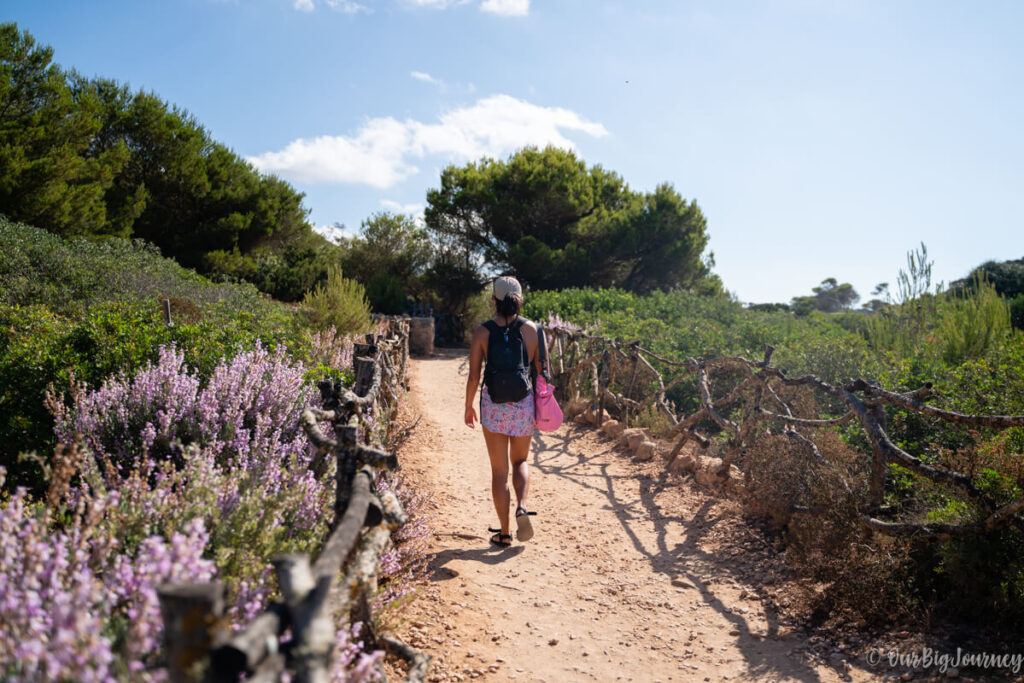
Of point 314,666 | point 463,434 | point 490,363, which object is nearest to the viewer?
point 314,666

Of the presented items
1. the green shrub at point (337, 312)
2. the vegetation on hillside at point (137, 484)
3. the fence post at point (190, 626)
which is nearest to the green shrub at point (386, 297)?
the green shrub at point (337, 312)

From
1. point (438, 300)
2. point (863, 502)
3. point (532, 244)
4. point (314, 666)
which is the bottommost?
point (863, 502)

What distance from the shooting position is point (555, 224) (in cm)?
2620

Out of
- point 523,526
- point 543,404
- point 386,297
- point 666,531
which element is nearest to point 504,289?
point 543,404

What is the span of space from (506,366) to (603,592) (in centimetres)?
160

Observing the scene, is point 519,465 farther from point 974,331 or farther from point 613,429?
point 974,331

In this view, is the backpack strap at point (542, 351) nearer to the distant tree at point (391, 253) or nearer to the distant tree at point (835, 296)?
the distant tree at point (391, 253)

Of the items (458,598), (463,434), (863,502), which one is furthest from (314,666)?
(463,434)

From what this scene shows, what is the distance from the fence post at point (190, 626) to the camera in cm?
110

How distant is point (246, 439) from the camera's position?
3.16 metres

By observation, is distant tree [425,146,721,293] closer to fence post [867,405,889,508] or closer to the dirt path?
the dirt path

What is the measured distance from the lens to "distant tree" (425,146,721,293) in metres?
24.9

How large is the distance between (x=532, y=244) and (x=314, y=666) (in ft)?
77.6

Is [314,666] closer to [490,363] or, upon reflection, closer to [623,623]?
[623,623]
